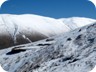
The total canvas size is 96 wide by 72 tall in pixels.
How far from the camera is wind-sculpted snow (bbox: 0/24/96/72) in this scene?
4030mm

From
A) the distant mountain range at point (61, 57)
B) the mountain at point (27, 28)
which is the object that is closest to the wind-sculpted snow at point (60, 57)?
the distant mountain range at point (61, 57)

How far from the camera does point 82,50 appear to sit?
4324 millimetres

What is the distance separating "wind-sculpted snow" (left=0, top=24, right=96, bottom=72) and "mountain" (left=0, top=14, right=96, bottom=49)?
3323 cm

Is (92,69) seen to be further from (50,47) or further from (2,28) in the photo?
(2,28)

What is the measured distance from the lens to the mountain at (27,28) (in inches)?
1727

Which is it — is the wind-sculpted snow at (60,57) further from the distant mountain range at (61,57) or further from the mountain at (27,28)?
the mountain at (27,28)

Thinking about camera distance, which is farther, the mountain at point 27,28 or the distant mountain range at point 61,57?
the mountain at point 27,28

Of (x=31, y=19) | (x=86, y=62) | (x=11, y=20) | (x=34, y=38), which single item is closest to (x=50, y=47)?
(x=86, y=62)

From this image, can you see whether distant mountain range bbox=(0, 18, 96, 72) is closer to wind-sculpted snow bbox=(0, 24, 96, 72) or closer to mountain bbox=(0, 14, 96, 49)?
wind-sculpted snow bbox=(0, 24, 96, 72)

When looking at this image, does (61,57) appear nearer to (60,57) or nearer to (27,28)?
(60,57)

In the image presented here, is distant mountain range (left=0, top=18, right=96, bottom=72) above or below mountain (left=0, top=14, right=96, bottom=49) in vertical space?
above

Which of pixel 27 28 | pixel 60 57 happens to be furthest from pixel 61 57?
pixel 27 28

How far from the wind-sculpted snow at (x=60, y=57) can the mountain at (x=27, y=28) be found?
33234 mm

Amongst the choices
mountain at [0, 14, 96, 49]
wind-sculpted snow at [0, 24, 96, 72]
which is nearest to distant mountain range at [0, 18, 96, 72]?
wind-sculpted snow at [0, 24, 96, 72]
